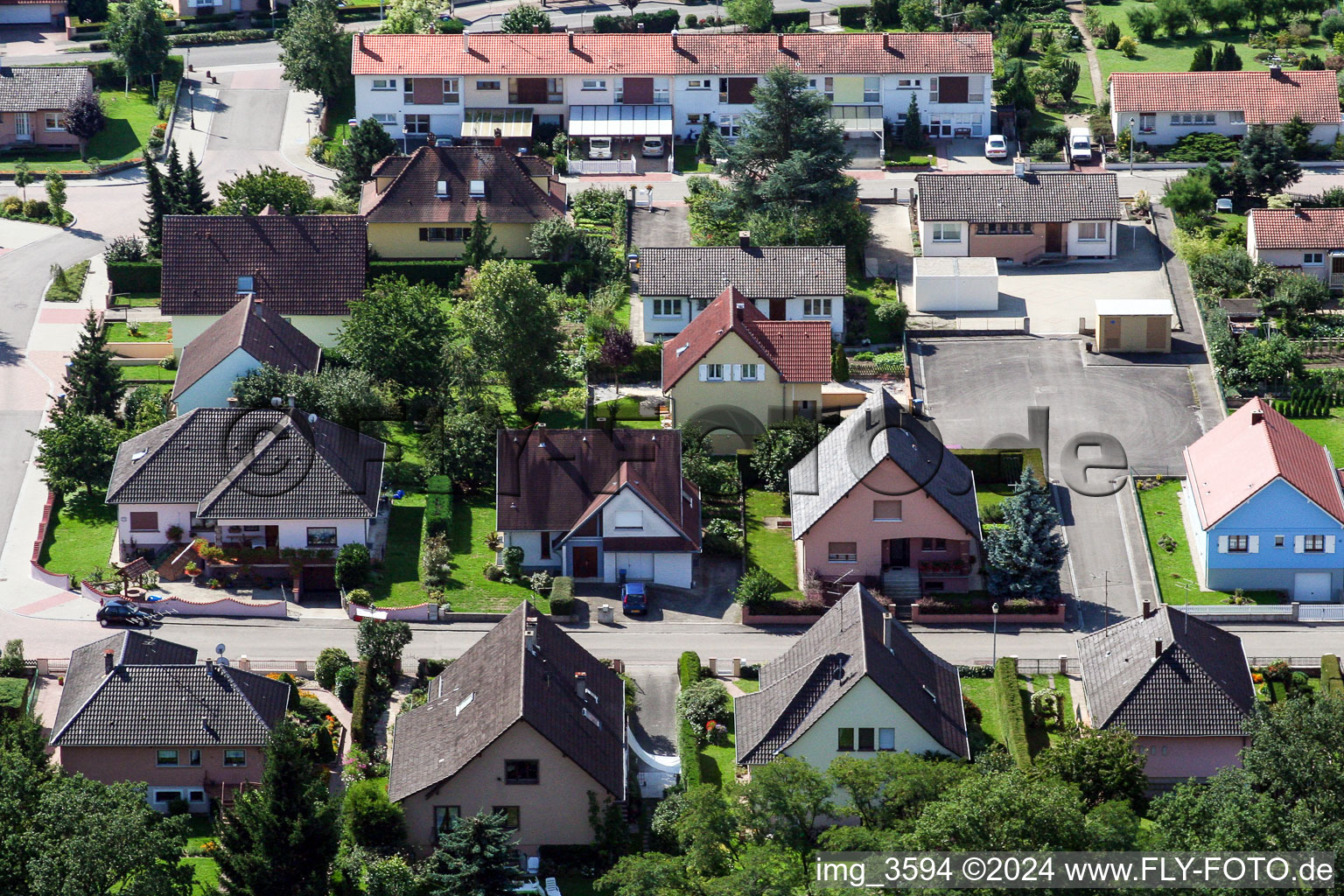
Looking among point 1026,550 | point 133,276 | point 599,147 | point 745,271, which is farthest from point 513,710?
point 599,147

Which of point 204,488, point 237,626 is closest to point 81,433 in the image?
point 204,488

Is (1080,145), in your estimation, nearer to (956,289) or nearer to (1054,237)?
(1054,237)

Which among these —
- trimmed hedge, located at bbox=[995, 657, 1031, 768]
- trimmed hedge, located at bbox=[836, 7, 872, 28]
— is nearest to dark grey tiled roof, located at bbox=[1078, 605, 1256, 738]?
trimmed hedge, located at bbox=[995, 657, 1031, 768]

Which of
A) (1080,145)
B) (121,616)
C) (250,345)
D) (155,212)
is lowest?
(121,616)

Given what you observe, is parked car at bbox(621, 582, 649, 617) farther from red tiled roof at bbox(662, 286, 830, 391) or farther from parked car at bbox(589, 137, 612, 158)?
parked car at bbox(589, 137, 612, 158)

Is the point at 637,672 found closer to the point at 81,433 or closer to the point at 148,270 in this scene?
the point at 81,433
